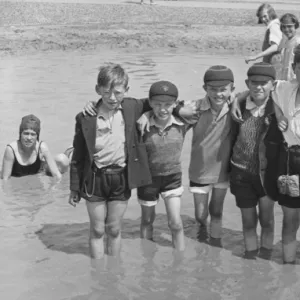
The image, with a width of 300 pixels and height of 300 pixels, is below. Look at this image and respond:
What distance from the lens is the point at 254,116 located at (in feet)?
16.3

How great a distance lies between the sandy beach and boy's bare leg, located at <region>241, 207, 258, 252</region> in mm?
13583

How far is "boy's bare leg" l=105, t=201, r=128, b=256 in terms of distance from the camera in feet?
16.7

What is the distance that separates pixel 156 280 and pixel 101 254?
1.72 ft

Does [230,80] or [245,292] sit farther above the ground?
[230,80]

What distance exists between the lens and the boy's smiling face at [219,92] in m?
5.07

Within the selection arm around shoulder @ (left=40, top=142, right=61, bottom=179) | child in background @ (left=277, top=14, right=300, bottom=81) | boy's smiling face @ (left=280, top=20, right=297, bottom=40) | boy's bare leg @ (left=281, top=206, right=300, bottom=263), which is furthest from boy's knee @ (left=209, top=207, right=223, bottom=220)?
boy's smiling face @ (left=280, top=20, right=297, bottom=40)

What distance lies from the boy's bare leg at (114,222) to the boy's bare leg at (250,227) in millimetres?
965

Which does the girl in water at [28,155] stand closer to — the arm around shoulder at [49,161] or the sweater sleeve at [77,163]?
the arm around shoulder at [49,161]

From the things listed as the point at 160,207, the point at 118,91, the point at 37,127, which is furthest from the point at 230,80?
the point at 37,127

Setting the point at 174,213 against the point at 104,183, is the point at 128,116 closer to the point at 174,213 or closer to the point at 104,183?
the point at 104,183

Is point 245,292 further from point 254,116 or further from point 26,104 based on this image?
point 26,104

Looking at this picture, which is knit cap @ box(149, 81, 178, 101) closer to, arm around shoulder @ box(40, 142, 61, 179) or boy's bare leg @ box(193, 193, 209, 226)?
boy's bare leg @ box(193, 193, 209, 226)

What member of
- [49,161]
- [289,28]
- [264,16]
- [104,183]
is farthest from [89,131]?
[264,16]

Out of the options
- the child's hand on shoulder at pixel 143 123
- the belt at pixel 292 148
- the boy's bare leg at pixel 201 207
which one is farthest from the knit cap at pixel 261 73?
the boy's bare leg at pixel 201 207
